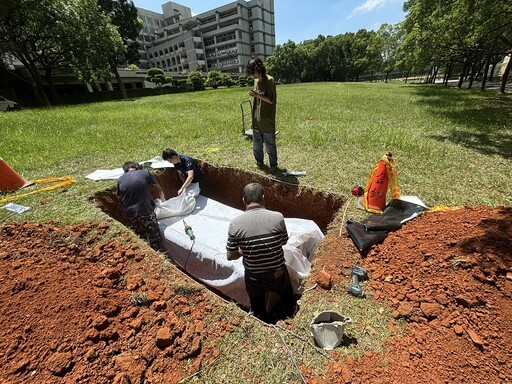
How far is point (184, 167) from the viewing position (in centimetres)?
500

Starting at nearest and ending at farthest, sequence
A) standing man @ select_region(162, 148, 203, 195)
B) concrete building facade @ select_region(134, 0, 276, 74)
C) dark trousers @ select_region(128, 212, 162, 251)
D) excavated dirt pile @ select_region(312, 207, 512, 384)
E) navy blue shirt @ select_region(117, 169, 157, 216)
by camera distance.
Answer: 1. excavated dirt pile @ select_region(312, 207, 512, 384)
2. navy blue shirt @ select_region(117, 169, 157, 216)
3. dark trousers @ select_region(128, 212, 162, 251)
4. standing man @ select_region(162, 148, 203, 195)
5. concrete building facade @ select_region(134, 0, 276, 74)

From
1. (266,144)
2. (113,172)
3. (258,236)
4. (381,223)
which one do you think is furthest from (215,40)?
(258,236)

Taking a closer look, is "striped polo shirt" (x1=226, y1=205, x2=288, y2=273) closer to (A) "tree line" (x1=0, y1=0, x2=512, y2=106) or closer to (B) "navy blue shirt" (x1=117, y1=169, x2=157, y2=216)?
(B) "navy blue shirt" (x1=117, y1=169, x2=157, y2=216)

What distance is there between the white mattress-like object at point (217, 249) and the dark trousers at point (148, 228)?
0.13 m

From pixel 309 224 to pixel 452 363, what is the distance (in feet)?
7.62

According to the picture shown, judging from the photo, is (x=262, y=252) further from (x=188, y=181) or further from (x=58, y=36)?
(x=58, y=36)

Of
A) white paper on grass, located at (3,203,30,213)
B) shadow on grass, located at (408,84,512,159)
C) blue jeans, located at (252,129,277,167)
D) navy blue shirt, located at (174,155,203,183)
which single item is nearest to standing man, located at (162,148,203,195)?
navy blue shirt, located at (174,155,203,183)

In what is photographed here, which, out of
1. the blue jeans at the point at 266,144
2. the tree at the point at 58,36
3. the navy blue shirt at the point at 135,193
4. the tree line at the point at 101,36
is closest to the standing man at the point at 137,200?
the navy blue shirt at the point at 135,193

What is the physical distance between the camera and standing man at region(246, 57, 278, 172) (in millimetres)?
4189

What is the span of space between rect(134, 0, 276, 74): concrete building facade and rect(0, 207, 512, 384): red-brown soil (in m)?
58.3

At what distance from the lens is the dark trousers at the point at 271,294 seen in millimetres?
2688

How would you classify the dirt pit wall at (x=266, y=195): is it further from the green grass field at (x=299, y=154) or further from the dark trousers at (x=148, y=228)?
the dark trousers at (x=148, y=228)

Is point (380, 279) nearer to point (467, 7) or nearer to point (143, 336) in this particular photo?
point (143, 336)

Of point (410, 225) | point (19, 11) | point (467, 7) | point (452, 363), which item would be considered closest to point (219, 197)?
point (410, 225)
